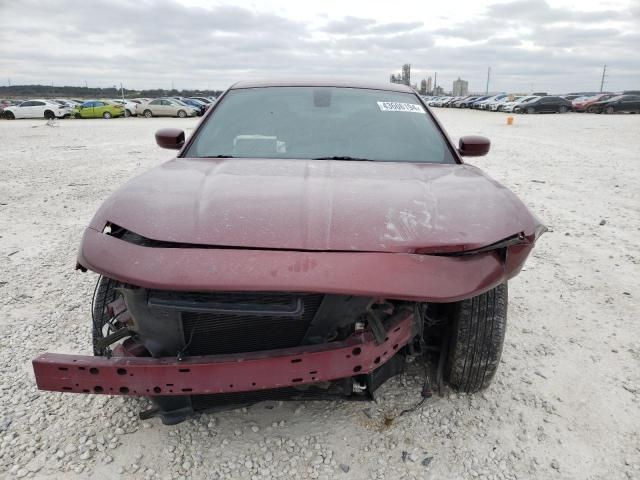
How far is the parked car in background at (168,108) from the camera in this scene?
1130 inches

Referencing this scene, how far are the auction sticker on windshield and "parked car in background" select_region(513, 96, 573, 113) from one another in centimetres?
3129

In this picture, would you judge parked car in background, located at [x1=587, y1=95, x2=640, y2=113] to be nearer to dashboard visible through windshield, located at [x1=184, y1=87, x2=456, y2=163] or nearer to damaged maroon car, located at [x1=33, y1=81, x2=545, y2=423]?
dashboard visible through windshield, located at [x1=184, y1=87, x2=456, y2=163]

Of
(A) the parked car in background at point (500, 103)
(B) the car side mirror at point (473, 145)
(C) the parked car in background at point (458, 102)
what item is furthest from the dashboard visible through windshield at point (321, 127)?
(C) the parked car in background at point (458, 102)

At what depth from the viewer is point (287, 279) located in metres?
1.45

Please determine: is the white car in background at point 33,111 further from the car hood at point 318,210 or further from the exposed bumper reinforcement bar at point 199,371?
the exposed bumper reinforcement bar at point 199,371

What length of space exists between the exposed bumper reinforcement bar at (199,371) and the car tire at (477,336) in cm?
62

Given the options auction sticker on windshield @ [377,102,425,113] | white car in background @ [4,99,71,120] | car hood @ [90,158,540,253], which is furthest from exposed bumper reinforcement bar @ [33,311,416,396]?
white car in background @ [4,99,71,120]

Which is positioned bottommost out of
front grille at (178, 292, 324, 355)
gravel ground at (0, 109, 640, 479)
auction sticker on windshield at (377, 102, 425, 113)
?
gravel ground at (0, 109, 640, 479)

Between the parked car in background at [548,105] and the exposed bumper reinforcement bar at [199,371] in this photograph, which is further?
the parked car in background at [548,105]

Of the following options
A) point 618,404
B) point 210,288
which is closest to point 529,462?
point 618,404

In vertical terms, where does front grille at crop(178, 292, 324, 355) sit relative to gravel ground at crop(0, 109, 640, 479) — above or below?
above

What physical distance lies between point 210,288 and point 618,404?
207 cm

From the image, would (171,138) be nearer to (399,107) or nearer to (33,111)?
(399,107)

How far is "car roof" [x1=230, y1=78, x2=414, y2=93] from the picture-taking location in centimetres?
313
